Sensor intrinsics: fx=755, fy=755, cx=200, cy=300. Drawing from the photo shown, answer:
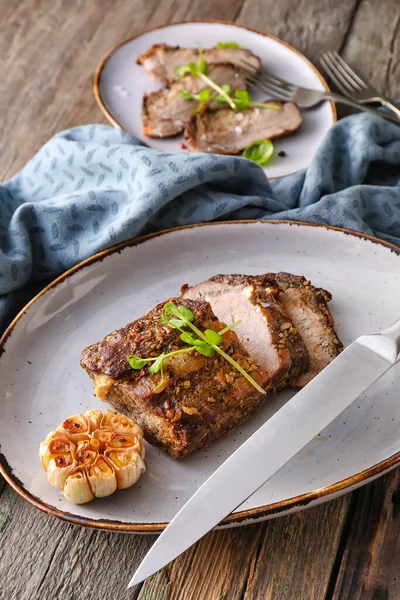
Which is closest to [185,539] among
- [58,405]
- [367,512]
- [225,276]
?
[367,512]

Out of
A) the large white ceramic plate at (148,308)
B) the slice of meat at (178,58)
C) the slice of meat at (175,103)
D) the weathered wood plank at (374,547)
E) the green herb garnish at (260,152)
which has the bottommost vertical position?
the weathered wood plank at (374,547)

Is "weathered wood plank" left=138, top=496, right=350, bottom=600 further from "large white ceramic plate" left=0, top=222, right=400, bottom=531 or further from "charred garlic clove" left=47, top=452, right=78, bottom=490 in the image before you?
"charred garlic clove" left=47, top=452, right=78, bottom=490

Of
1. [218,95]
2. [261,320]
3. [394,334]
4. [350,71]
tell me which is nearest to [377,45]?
[350,71]

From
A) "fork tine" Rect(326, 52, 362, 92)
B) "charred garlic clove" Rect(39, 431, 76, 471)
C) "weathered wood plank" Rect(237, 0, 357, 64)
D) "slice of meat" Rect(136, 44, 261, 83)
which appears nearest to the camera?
"charred garlic clove" Rect(39, 431, 76, 471)

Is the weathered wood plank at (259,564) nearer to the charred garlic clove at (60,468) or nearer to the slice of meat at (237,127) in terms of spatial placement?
the charred garlic clove at (60,468)

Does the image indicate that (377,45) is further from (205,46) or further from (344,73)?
(205,46)

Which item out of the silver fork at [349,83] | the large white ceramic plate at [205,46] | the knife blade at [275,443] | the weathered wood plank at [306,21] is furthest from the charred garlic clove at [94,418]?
the weathered wood plank at [306,21]

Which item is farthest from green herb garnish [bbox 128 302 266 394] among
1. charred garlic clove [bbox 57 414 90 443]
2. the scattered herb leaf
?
charred garlic clove [bbox 57 414 90 443]
